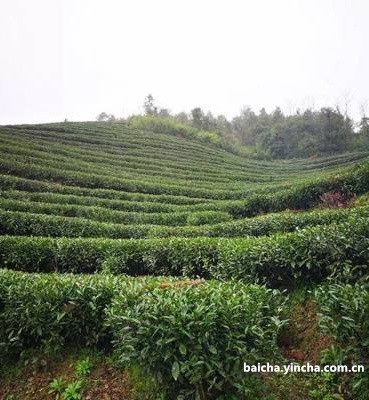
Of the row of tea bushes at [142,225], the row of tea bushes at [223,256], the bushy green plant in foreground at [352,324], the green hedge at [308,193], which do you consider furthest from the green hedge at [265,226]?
the bushy green plant in foreground at [352,324]

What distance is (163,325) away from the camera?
448 centimetres

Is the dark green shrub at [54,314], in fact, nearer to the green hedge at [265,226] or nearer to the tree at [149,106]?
the green hedge at [265,226]

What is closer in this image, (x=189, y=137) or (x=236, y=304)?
(x=236, y=304)

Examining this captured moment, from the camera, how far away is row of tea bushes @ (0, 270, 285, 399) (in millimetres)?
4391

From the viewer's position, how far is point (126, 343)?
491cm

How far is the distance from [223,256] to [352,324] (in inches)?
195

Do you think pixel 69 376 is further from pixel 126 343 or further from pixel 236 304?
pixel 236 304

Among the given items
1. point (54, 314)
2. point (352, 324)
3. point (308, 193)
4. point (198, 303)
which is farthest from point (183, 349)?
point (308, 193)

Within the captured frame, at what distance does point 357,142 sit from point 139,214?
59.7m

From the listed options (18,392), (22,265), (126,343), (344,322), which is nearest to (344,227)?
(344,322)

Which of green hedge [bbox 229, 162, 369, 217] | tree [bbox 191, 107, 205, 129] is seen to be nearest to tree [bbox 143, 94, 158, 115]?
tree [bbox 191, 107, 205, 129]

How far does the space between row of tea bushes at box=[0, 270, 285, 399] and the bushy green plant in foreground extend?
90 centimetres

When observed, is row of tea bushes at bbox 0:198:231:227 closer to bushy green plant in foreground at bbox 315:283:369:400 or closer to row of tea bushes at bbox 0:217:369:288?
row of tea bushes at bbox 0:217:369:288

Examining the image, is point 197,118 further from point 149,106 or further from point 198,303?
point 198,303
